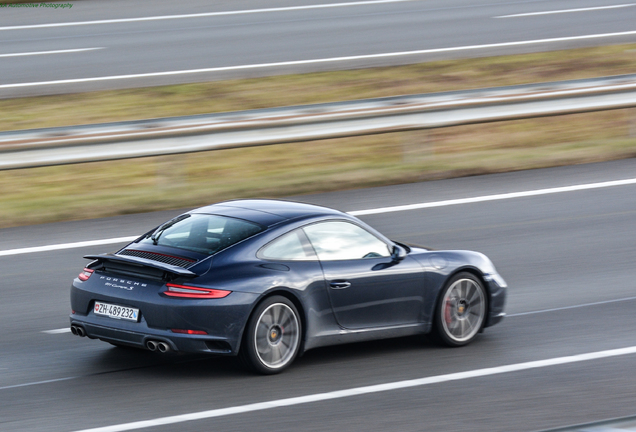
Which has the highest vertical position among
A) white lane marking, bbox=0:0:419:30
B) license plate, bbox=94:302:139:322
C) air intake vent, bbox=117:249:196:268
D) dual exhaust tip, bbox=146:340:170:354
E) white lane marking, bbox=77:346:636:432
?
white lane marking, bbox=0:0:419:30

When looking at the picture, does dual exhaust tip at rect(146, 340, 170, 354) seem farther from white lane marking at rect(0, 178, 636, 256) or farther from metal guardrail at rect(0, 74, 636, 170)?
metal guardrail at rect(0, 74, 636, 170)

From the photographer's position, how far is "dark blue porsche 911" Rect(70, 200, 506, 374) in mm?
7168

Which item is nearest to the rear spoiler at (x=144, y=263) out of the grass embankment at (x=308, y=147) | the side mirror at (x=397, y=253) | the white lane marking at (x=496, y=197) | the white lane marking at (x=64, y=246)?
the side mirror at (x=397, y=253)

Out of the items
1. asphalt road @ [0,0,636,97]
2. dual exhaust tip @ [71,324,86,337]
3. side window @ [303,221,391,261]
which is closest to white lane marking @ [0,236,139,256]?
dual exhaust tip @ [71,324,86,337]

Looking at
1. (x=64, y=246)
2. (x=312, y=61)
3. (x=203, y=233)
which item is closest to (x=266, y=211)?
(x=203, y=233)

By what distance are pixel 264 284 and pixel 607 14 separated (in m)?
18.7

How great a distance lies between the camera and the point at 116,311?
734cm

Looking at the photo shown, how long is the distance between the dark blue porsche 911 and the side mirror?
0.01 metres

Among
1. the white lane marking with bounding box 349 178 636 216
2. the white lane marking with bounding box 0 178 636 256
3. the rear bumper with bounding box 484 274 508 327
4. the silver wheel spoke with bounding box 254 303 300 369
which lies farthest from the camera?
the white lane marking with bounding box 349 178 636 216

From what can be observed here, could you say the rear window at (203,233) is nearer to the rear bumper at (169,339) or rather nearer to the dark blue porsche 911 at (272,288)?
the dark blue porsche 911 at (272,288)

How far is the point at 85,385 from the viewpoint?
288 inches

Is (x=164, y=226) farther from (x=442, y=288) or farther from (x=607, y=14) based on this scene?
(x=607, y=14)

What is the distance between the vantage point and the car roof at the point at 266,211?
7922 millimetres

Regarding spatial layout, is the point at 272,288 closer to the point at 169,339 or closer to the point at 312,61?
the point at 169,339
